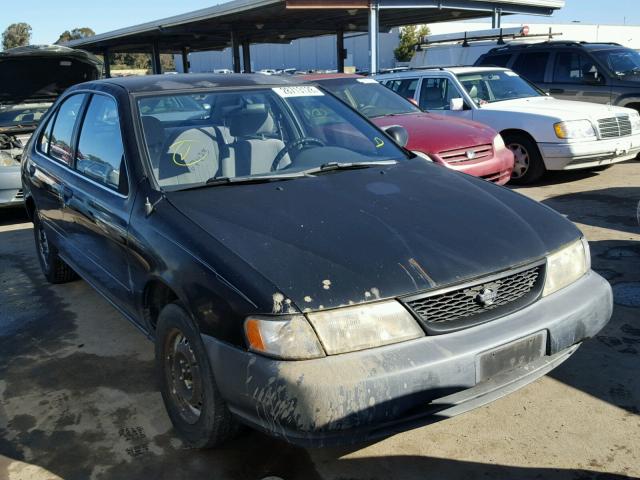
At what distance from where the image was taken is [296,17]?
1978 centimetres

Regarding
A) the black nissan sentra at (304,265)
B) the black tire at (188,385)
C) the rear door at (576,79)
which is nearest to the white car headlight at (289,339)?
the black nissan sentra at (304,265)

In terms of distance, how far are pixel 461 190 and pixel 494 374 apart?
117 centimetres

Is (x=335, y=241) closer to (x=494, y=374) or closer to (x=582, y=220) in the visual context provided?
(x=494, y=374)

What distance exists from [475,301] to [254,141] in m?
1.80

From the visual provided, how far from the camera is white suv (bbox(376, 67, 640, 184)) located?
26.8 ft

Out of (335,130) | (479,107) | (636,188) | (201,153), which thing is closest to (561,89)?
(479,107)

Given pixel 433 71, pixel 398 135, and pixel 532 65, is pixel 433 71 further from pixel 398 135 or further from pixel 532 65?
pixel 398 135

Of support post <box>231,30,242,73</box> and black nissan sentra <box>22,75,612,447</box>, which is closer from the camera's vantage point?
black nissan sentra <box>22,75,612,447</box>

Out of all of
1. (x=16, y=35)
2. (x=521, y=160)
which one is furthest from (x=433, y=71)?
(x=16, y=35)

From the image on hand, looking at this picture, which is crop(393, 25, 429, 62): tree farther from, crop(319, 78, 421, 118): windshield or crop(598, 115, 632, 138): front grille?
crop(319, 78, 421, 118): windshield

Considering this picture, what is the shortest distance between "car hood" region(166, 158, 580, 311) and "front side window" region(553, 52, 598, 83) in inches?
319

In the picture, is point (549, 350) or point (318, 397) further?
point (549, 350)

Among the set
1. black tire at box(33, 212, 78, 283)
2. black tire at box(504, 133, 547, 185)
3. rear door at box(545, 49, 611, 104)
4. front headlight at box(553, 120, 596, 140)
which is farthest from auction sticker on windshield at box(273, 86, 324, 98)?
rear door at box(545, 49, 611, 104)

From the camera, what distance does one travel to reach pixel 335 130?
4078mm
